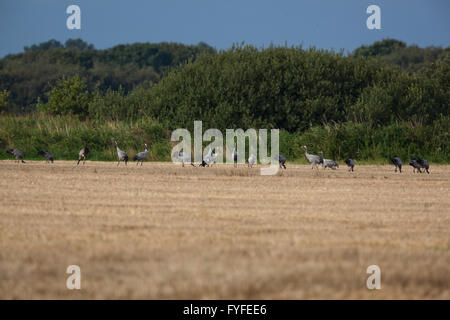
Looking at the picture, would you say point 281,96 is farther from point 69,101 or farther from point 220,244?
point 220,244

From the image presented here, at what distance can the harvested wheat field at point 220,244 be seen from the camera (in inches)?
182

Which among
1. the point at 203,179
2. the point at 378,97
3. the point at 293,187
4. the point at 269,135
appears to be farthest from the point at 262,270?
the point at 378,97

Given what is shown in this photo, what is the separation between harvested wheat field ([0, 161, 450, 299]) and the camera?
463 centimetres

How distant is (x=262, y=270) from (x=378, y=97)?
96.1 feet

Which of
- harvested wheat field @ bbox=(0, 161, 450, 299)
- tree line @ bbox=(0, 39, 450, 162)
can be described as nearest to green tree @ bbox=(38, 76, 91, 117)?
tree line @ bbox=(0, 39, 450, 162)

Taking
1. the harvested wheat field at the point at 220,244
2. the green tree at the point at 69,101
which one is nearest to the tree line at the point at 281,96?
the green tree at the point at 69,101

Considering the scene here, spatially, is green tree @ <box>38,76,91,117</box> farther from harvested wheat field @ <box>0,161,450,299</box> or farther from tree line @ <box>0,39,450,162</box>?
harvested wheat field @ <box>0,161,450,299</box>

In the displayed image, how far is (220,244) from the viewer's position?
603 cm

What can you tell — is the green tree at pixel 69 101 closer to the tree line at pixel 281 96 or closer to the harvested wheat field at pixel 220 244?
the tree line at pixel 281 96

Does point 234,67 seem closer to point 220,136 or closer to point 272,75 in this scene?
point 272,75

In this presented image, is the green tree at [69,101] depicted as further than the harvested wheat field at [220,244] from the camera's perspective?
Yes

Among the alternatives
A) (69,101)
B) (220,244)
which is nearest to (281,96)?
(69,101)

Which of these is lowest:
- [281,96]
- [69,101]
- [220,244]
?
[220,244]

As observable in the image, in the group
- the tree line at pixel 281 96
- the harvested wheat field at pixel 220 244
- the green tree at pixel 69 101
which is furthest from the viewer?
the green tree at pixel 69 101
